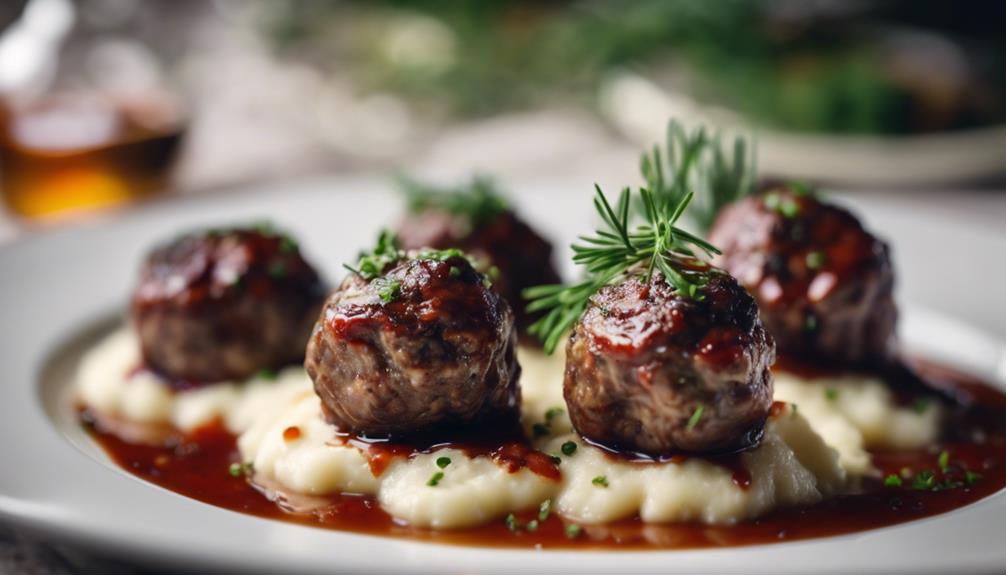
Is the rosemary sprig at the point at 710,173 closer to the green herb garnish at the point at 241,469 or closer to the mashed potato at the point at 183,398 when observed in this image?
the mashed potato at the point at 183,398

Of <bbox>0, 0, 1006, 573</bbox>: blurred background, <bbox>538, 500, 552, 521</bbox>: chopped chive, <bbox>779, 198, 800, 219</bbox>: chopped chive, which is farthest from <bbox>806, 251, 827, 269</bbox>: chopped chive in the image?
<bbox>0, 0, 1006, 573</bbox>: blurred background

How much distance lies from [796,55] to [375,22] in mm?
4740

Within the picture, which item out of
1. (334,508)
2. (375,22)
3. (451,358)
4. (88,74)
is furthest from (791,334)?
(375,22)

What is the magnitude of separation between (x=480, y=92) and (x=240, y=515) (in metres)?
8.53

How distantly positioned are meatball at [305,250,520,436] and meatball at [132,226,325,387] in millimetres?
1126

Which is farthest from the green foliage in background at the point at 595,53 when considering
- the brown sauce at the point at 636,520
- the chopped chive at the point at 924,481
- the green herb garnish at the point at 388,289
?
the green herb garnish at the point at 388,289

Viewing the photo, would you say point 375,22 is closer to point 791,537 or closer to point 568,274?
point 568,274

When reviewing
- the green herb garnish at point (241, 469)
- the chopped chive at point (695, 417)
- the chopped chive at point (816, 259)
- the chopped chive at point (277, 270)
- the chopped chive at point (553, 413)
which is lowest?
the green herb garnish at point (241, 469)

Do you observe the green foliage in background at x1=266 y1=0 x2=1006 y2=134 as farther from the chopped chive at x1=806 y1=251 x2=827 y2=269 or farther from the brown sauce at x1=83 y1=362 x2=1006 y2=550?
the brown sauce at x1=83 y1=362 x2=1006 y2=550

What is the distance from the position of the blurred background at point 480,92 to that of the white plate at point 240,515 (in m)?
1.52

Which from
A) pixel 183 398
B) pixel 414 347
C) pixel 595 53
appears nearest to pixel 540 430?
pixel 414 347

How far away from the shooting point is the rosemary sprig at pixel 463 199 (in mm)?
6391

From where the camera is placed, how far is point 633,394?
471cm

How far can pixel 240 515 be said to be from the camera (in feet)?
14.6
